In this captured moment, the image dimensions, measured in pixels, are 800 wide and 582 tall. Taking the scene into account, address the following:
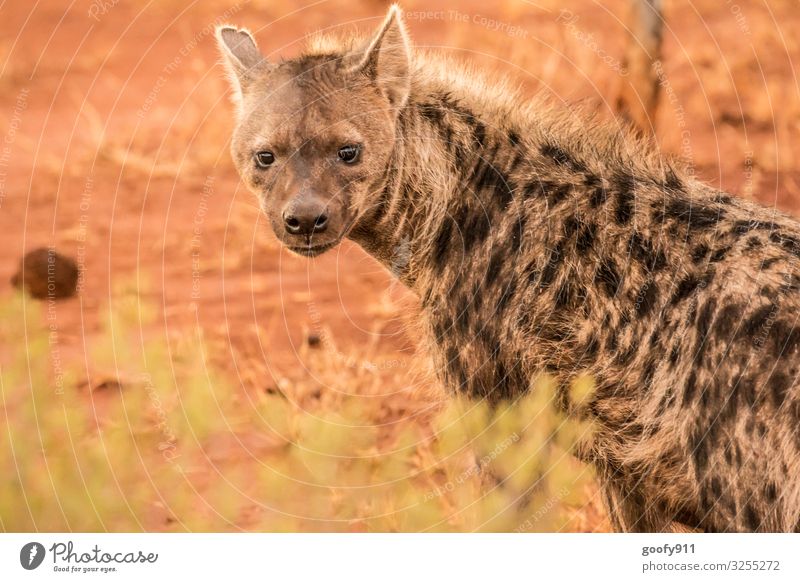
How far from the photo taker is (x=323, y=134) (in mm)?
4426

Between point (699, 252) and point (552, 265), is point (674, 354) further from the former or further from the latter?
point (552, 265)

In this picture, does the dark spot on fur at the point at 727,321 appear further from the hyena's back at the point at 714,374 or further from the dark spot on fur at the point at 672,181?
the dark spot on fur at the point at 672,181

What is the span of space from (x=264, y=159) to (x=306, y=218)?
0.42m

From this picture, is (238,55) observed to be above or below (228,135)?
below

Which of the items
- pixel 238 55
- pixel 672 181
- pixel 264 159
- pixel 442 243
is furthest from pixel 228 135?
pixel 672 181

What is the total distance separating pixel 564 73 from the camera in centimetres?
740

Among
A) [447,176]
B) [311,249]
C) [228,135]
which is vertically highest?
[228,135]

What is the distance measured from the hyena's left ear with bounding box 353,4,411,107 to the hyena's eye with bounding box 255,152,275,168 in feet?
1.71

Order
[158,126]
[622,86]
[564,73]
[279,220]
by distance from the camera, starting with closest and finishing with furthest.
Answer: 1. [279,220]
2. [622,86]
3. [564,73]
4. [158,126]

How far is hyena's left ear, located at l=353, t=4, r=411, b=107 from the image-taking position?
4520 millimetres

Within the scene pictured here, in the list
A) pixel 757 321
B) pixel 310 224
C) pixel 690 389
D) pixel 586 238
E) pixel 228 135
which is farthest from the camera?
pixel 228 135
